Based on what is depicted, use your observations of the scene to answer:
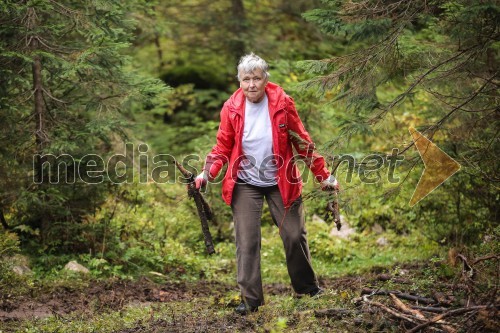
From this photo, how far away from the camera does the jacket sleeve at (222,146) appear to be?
19.9 feet

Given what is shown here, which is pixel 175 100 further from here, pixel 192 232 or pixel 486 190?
pixel 486 190

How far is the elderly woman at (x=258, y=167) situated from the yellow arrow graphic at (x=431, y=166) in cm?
159

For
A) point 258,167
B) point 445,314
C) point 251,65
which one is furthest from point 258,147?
point 445,314

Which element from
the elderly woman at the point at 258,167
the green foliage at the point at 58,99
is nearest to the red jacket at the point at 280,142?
the elderly woman at the point at 258,167

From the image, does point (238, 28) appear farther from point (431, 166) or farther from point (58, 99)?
point (431, 166)

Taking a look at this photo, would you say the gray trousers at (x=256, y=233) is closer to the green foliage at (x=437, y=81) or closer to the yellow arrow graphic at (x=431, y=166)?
the green foliage at (x=437, y=81)

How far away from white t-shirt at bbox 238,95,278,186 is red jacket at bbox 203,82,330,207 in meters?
0.06

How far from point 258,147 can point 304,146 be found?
1.51 ft

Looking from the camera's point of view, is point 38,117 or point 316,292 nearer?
point 316,292

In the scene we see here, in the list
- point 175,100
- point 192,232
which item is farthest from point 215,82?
point 192,232

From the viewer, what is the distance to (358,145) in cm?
1405

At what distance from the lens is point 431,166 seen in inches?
316

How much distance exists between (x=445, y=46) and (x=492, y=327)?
476 centimetres

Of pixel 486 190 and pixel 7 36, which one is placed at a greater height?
pixel 7 36
